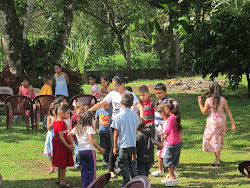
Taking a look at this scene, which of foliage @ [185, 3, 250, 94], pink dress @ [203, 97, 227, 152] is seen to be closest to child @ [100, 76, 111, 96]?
pink dress @ [203, 97, 227, 152]

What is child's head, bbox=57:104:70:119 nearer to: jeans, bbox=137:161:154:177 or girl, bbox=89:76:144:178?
girl, bbox=89:76:144:178

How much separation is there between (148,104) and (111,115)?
0.67 m

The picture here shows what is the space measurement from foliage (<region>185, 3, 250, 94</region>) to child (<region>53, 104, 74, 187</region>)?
906 cm

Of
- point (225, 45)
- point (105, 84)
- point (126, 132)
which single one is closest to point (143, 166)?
point (126, 132)

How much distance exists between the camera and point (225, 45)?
48.1 feet

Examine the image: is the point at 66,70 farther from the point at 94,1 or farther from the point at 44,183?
the point at 94,1

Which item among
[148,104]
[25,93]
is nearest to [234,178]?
A: [148,104]

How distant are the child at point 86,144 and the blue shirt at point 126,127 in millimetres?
338

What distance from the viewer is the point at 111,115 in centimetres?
734

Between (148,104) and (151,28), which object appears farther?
(151,28)

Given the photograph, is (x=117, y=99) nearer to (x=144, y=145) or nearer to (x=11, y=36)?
(x=144, y=145)

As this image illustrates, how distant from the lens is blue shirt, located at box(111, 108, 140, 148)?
5.94 metres

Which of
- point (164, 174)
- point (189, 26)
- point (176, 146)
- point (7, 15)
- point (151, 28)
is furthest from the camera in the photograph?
point (151, 28)

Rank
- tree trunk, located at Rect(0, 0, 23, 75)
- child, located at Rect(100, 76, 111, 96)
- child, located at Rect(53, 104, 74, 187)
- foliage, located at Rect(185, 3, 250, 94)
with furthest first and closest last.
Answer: foliage, located at Rect(185, 3, 250, 94)
tree trunk, located at Rect(0, 0, 23, 75)
child, located at Rect(100, 76, 111, 96)
child, located at Rect(53, 104, 74, 187)
